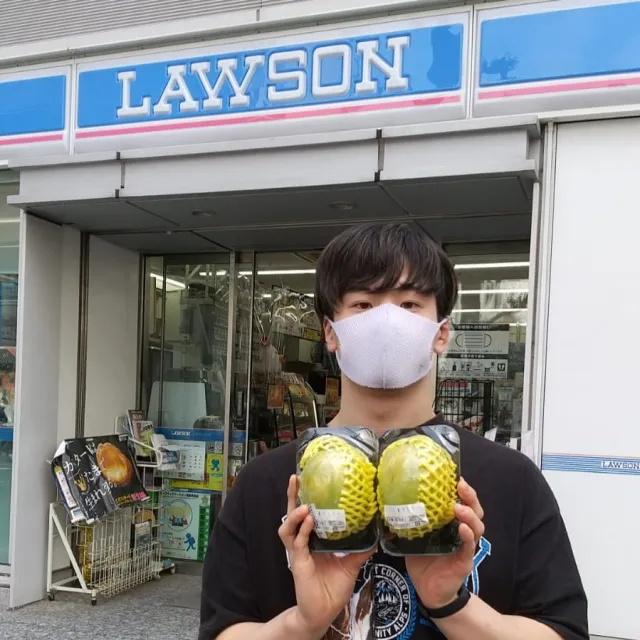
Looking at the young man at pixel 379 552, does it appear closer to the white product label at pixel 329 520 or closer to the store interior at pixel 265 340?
the white product label at pixel 329 520

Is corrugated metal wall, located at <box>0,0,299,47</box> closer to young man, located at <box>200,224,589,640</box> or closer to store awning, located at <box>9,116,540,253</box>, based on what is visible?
store awning, located at <box>9,116,540,253</box>

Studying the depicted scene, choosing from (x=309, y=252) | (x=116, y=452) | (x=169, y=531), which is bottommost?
(x=169, y=531)

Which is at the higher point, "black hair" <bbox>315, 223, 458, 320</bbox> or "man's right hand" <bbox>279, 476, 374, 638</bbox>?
"black hair" <bbox>315, 223, 458, 320</bbox>

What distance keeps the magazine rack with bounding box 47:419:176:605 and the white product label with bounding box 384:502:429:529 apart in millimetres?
4470

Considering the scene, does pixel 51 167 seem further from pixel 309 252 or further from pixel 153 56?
pixel 309 252

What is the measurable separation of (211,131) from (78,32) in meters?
1.41

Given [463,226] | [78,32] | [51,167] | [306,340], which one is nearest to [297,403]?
[306,340]

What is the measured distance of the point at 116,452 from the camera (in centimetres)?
542

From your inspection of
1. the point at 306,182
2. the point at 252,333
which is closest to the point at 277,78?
the point at 306,182

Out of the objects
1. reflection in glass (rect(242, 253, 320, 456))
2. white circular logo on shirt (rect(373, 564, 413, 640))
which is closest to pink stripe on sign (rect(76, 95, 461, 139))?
reflection in glass (rect(242, 253, 320, 456))

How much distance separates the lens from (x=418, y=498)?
101 cm

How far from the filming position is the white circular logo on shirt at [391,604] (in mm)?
1253

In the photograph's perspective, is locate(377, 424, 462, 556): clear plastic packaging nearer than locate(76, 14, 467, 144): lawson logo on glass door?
Yes

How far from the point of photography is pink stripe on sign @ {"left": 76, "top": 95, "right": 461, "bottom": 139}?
395cm
